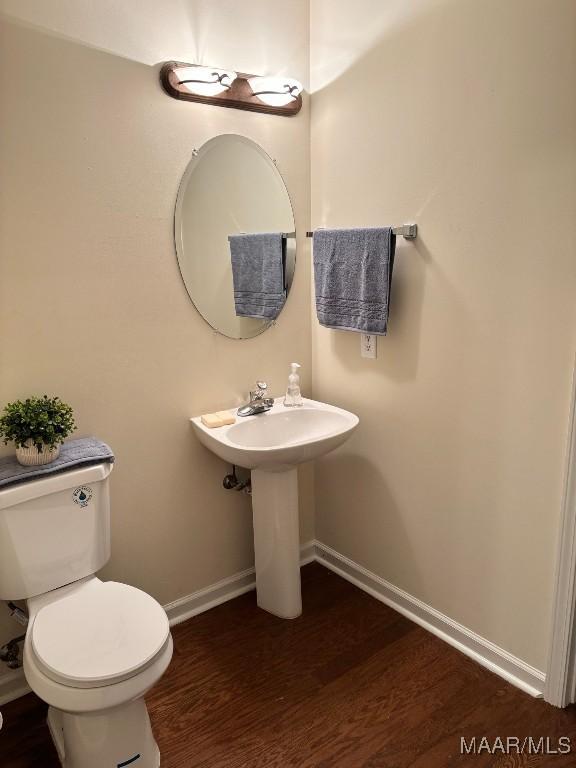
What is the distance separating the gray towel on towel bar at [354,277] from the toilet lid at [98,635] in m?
1.22

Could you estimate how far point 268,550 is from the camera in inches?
88.1

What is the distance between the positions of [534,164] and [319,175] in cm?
97

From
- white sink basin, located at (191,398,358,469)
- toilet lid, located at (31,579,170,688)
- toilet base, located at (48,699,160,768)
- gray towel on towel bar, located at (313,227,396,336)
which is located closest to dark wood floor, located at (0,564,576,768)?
toilet base, located at (48,699,160,768)

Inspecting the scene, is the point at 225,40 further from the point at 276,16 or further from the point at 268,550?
the point at 268,550

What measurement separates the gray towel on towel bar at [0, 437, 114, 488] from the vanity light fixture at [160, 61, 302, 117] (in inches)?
48.6

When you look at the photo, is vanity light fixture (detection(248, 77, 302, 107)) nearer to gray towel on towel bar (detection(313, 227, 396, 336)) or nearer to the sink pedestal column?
gray towel on towel bar (detection(313, 227, 396, 336))

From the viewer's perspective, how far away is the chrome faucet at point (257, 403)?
2.21m

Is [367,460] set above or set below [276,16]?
below

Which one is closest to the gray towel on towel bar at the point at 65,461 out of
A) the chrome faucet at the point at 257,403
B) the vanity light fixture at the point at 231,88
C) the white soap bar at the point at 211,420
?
the white soap bar at the point at 211,420

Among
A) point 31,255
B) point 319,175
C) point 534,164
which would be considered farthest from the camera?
point 319,175

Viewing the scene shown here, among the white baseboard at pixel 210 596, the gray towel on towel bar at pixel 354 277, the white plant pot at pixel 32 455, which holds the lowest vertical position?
the white baseboard at pixel 210 596

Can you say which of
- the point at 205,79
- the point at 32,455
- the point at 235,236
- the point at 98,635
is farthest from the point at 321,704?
the point at 205,79

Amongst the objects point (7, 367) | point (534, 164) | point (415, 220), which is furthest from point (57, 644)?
point (534, 164)

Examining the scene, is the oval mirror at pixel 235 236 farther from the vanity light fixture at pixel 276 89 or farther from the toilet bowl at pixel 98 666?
the toilet bowl at pixel 98 666
